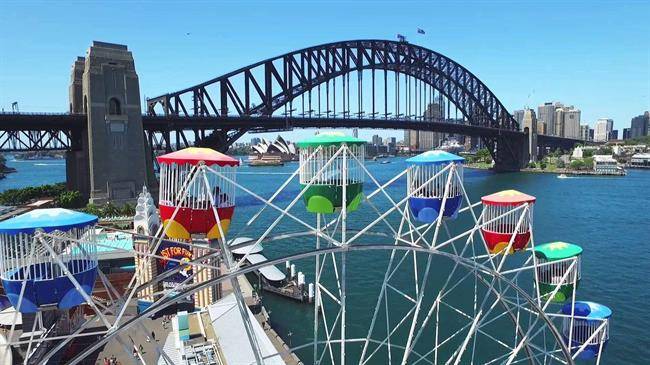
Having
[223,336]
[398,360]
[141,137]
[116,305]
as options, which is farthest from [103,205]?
[116,305]

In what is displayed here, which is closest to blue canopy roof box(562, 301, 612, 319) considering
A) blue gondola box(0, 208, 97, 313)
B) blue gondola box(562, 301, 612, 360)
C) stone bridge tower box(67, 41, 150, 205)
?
blue gondola box(562, 301, 612, 360)

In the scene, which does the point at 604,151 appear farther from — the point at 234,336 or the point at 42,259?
the point at 42,259

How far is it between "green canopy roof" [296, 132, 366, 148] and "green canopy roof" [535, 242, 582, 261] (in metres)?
8.15

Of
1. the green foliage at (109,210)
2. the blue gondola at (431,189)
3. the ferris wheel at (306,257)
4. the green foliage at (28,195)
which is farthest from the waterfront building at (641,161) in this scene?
the blue gondola at (431,189)

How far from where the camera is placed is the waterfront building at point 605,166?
116938 mm

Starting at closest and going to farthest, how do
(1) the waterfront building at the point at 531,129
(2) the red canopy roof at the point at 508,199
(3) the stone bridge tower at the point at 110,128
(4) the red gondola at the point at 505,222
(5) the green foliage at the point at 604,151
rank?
(2) the red canopy roof at the point at 508,199 → (4) the red gondola at the point at 505,222 → (3) the stone bridge tower at the point at 110,128 → (1) the waterfront building at the point at 531,129 → (5) the green foliage at the point at 604,151

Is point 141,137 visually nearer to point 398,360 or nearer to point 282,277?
point 282,277

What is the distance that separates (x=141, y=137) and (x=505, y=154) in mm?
110279

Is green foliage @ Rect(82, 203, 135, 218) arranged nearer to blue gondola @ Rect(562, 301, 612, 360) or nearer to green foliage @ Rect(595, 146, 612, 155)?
blue gondola @ Rect(562, 301, 612, 360)

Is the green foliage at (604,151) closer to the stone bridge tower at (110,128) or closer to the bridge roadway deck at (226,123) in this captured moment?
the bridge roadway deck at (226,123)

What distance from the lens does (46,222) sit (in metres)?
7.76

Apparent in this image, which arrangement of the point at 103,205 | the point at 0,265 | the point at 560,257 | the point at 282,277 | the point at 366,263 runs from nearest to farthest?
the point at 0,265 → the point at 560,257 → the point at 282,277 → the point at 366,263 → the point at 103,205

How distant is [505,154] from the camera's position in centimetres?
13462

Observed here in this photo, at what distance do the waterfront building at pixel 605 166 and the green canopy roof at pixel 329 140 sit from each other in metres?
127
